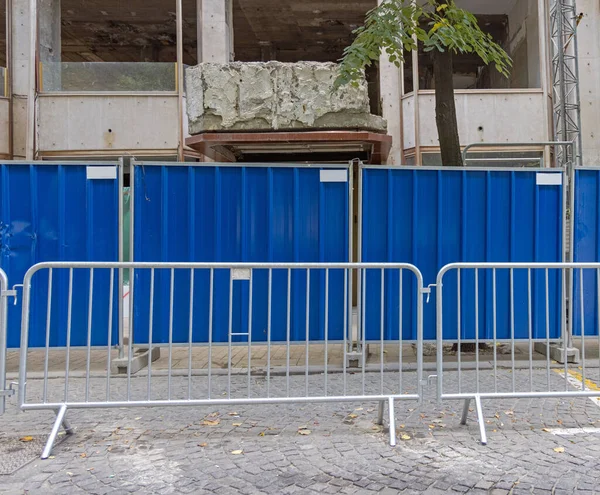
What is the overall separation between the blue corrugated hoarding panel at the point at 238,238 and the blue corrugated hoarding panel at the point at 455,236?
434mm

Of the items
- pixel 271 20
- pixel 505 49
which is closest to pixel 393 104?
pixel 505 49

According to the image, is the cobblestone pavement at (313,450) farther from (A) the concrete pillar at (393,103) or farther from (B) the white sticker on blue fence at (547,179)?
(A) the concrete pillar at (393,103)

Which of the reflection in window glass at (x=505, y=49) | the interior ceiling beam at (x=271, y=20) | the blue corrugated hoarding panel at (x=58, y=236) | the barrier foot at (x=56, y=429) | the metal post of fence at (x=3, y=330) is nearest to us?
the barrier foot at (x=56, y=429)

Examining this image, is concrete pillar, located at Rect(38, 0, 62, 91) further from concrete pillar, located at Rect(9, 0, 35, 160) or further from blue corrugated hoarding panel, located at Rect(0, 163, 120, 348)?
blue corrugated hoarding panel, located at Rect(0, 163, 120, 348)

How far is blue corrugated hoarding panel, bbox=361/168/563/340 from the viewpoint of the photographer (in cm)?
570

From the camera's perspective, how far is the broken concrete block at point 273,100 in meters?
6.75

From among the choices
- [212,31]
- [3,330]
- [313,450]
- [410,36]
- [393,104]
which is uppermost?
[212,31]

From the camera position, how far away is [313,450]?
3465mm

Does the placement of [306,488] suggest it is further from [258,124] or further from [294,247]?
[258,124]

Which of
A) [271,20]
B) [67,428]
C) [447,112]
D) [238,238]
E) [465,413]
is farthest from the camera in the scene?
[271,20]

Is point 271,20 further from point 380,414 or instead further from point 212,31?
point 380,414

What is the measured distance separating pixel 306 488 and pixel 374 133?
5088 mm

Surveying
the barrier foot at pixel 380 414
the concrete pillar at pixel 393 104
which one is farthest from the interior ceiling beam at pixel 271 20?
the barrier foot at pixel 380 414

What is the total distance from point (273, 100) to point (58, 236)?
3.55m
